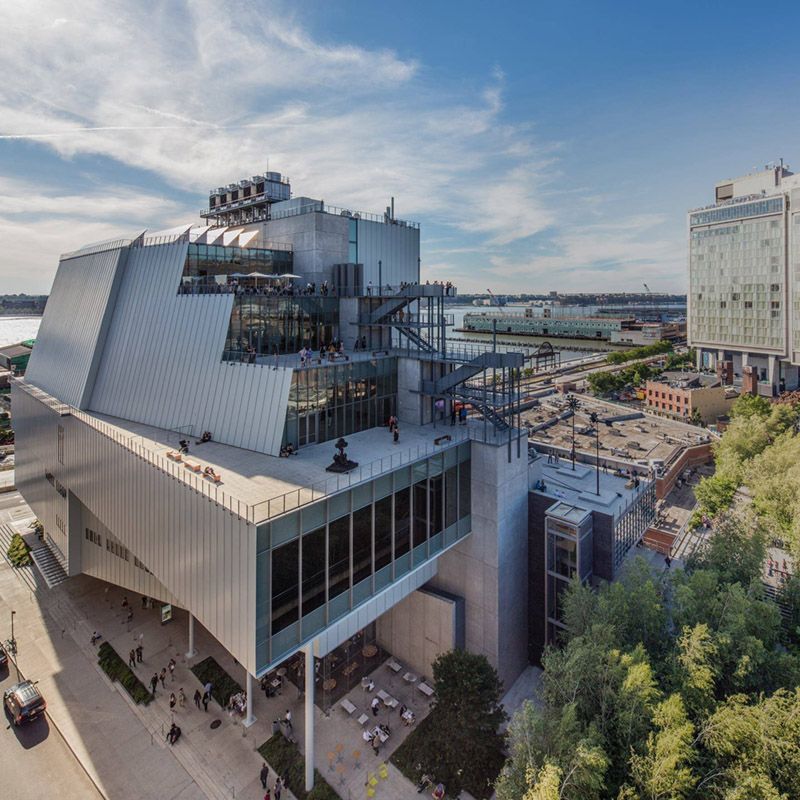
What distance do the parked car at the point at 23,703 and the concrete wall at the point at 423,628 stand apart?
21497 millimetres

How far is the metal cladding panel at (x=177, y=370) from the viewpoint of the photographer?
31.8 metres

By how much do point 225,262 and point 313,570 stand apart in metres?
29.9

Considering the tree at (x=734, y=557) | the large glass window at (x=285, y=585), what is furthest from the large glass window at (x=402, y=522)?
the tree at (x=734, y=557)

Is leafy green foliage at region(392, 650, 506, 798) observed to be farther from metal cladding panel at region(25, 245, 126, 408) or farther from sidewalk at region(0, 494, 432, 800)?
metal cladding panel at region(25, 245, 126, 408)

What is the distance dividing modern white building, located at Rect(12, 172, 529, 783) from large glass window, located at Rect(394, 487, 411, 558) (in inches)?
4.4

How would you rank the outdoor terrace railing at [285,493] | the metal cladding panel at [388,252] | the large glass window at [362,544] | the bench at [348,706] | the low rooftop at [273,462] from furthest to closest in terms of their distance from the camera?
1. the metal cladding panel at [388,252]
2. the bench at [348,706]
3. the large glass window at [362,544]
4. the low rooftop at [273,462]
5. the outdoor terrace railing at [285,493]

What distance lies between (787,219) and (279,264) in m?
117

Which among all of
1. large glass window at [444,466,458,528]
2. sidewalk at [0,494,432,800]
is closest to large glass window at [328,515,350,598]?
large glass window at [444,466,458,528]

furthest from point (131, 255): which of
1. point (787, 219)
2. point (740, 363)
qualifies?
point (740, 363)

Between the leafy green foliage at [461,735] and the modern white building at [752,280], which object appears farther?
the modern white building at [752,280]

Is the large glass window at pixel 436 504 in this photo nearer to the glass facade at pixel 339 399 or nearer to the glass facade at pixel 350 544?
the glass facade at pixel 350 544

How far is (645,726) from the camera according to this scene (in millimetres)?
19594

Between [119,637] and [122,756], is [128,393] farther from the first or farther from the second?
[122,756]

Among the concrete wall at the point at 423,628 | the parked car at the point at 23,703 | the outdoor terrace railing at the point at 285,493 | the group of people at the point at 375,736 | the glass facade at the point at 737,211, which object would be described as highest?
the glass facade at the point at 737,211
